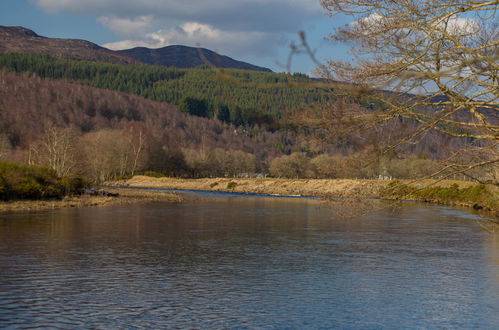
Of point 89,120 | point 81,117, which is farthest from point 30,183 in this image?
point 89,120

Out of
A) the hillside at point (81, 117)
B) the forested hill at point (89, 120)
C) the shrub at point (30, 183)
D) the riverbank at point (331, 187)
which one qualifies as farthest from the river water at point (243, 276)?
the hillside at point (81, 117)

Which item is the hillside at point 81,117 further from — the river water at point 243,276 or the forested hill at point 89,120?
the river water at point 243,276

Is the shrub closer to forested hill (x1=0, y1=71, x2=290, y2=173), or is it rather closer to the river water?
the river water

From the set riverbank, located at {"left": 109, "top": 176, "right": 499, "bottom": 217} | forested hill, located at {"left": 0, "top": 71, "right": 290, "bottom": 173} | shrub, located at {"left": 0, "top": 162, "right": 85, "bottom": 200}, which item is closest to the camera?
shrub, located at {"left": 0, "top": 162, "right": 85, "bottom": 200}

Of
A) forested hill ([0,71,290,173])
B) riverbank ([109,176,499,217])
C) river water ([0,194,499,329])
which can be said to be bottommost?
river water ([0,194,499,329])

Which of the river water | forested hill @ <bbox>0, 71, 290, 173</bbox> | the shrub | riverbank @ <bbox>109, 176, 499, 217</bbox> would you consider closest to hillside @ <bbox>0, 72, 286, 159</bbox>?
forested hill @ <bbox>0, 71, 290, 173</bbox>

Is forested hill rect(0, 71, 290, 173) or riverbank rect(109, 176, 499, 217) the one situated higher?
forested hill rect(0, 71, 290, 173)

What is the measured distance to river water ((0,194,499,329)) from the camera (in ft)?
40.3

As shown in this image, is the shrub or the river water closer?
the river water

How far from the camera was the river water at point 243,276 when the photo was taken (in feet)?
40.3

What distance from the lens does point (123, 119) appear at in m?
178

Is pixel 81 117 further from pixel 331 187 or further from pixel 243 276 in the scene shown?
pixel 243 276

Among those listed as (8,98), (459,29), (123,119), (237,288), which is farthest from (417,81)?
(123,119)

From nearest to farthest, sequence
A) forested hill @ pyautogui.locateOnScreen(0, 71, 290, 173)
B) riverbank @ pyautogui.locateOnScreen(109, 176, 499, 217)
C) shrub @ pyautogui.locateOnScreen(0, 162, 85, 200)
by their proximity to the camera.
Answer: shrub @ pyautogui.locateOnScreen(0, 162, 85, 200)
riverbank @ pyautogui.locateOnScreen(109, 176, 499, 217)
forested hill @ pyautogui.locateOnScreen(0, 71, 290, 173)
